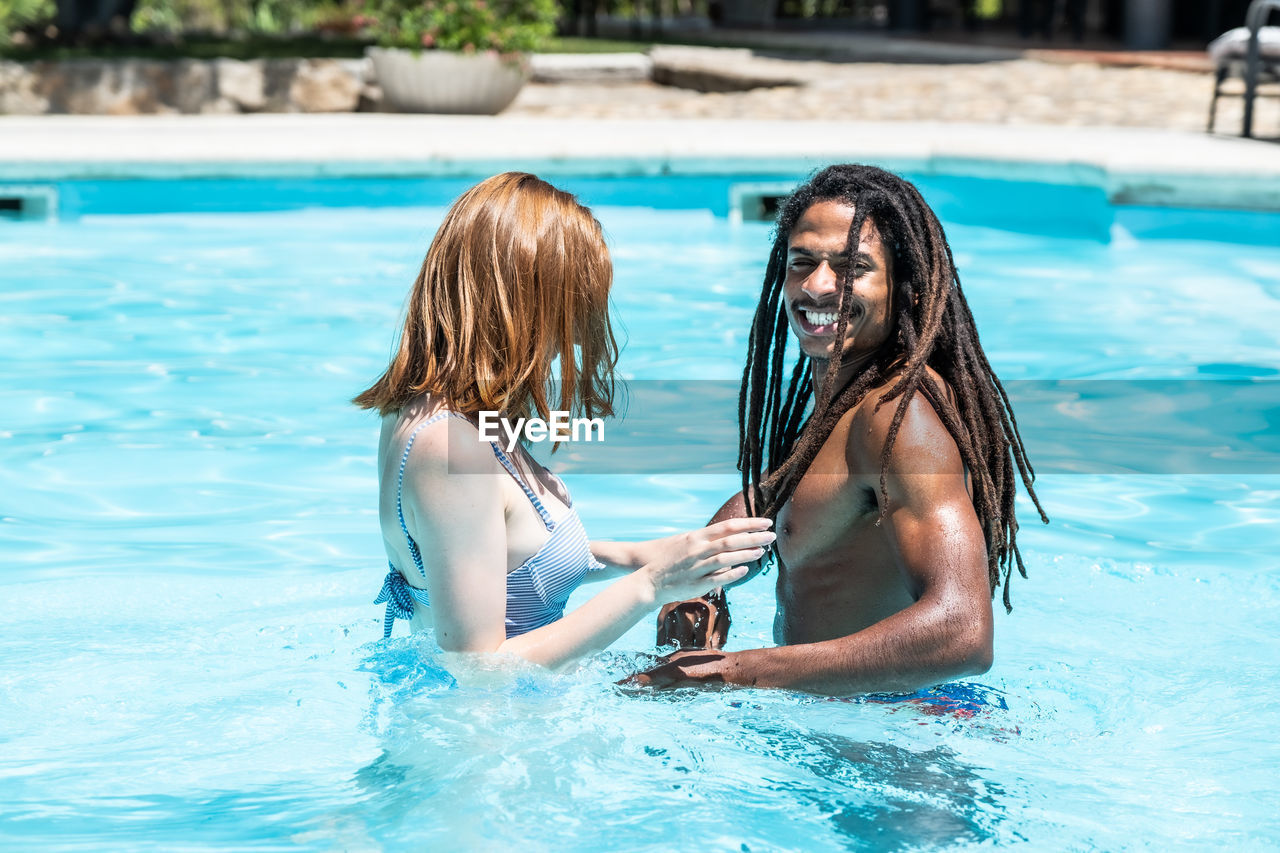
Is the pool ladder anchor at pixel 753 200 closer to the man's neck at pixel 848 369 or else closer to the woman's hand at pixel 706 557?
the man's neck at pixel 848 369

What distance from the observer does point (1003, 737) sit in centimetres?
269

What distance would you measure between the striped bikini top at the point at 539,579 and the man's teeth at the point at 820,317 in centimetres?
57

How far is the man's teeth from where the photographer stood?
246 cm

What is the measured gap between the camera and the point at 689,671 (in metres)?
2.46

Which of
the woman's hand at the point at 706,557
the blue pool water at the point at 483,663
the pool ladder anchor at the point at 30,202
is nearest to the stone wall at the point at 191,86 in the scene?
the pool ladder anchor at the point at 30,202

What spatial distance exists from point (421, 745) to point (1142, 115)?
1056 centimetres

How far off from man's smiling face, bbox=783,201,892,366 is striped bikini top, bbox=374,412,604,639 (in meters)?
0.56

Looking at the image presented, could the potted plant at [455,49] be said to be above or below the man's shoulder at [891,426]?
above

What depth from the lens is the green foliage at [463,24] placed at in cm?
1218

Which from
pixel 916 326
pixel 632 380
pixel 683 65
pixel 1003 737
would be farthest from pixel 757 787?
pixel 683 65

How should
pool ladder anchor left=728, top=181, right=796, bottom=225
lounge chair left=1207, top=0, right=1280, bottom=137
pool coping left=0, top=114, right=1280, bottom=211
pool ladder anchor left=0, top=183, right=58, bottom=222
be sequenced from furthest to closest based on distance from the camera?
1. pool ladder anchor left=728, top=181, right=796, bottom=225
2. pool ladder anchor left=0, top=183, right=58, bottom=222
3. lounge chair left=1207, top=0, right=1280, bottom=137
4. pool coping left=0, top=114, right=1280, bottom=211

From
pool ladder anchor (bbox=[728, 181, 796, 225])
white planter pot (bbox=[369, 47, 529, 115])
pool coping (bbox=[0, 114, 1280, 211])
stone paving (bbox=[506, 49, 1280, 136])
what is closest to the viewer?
pool coping (bbox=[0, 114, 1280, 211])

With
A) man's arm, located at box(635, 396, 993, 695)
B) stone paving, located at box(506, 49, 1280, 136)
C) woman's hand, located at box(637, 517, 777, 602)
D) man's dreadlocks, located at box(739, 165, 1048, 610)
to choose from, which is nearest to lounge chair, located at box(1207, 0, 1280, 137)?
stone paving, located at box(506, 49, 1280, 136)

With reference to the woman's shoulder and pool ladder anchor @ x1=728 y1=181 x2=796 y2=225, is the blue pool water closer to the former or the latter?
the woman's shoulder
